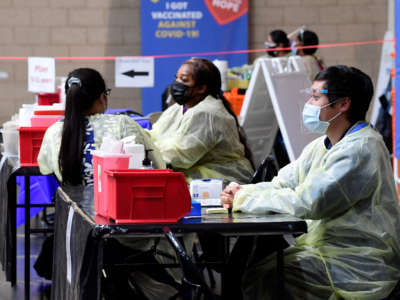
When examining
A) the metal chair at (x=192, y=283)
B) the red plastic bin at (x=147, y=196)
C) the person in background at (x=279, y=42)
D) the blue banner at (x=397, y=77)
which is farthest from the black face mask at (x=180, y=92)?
the person in background at (x=279, y=42)

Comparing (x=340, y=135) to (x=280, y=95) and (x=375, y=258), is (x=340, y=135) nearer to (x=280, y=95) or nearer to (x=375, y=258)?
(x=375, y=258)

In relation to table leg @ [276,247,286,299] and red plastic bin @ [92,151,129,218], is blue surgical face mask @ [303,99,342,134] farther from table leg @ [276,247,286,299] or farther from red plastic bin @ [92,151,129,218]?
red plastic bin @ [92,151,129,218]

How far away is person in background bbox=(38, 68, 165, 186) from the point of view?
127 inches

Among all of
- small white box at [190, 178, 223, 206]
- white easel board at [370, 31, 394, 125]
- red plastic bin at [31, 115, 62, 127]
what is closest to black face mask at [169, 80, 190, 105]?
red plastic bin at [31, 115, 62, 127]

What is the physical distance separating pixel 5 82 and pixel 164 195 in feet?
23.3

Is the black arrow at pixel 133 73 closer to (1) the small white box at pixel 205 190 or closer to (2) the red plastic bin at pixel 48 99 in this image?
(2) the red plastic bin at pixel 48 99

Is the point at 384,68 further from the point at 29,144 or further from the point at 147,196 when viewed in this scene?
the point at 147,196

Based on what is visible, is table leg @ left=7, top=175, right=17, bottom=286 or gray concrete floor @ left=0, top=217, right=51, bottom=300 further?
gray concrete floor @ left=0, top=217, right=51, bottom=300

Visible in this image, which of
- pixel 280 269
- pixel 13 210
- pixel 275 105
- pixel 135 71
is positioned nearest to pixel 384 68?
pixel 275 105

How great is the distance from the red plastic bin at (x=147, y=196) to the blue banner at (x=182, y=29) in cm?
649

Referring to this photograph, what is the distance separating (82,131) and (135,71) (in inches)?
138

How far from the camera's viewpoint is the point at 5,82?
8.88 metres

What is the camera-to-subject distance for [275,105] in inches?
229

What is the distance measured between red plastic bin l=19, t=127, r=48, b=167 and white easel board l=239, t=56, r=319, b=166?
2.28m
